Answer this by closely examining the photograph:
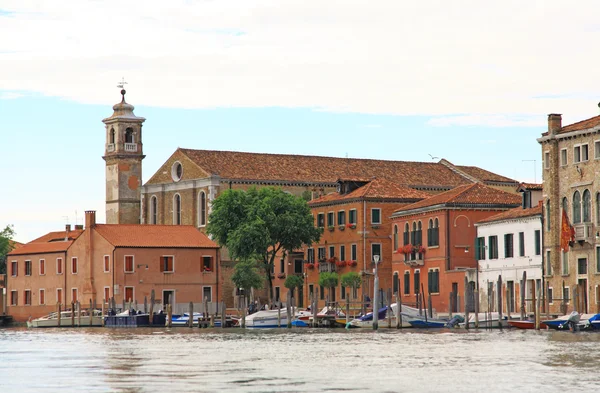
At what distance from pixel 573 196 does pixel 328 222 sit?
23889 millimetres

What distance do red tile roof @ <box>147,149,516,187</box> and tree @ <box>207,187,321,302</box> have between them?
322 inches

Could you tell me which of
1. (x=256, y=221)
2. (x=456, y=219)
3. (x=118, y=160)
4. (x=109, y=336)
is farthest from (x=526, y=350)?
(x=118, y=160)

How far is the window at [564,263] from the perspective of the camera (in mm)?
63656

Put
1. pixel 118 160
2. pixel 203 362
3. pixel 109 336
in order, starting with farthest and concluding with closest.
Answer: pixel 118 160
pixel 109 336
pixel 203 362

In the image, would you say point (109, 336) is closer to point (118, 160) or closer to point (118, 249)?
point (118, 249)

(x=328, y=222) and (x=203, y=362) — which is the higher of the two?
(x=328, y=222)

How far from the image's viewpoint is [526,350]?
40812 mm

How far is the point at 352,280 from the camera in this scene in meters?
79.2

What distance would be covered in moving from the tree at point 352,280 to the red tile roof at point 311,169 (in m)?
14.8

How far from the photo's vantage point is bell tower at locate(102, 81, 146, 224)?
335 feet

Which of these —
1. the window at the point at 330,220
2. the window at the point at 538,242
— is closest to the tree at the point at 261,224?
the window at the point at 330,220

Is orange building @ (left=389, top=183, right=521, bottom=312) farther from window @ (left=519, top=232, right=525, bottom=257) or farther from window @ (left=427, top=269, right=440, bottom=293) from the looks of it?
window @ (left=519, top=232, right=525, bottom=257)

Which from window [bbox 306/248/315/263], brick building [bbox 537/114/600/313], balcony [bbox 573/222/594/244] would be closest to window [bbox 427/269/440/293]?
brick building [bbox 537/114/600/313]

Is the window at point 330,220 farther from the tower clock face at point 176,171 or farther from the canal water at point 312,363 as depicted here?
the canal water at point 312,363
